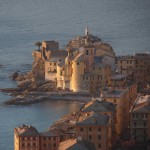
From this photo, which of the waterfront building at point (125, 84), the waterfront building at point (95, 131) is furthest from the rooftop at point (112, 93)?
the waterfront building at point (95, 131)

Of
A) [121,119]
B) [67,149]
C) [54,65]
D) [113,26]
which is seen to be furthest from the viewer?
[113,26]

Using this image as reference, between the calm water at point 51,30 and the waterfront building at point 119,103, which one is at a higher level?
the calm water at point 51,30

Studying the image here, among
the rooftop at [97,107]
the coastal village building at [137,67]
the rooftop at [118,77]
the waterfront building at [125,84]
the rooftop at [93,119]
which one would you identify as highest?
the coastal village building at [137,67]

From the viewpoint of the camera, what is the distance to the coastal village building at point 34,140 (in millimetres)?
49469

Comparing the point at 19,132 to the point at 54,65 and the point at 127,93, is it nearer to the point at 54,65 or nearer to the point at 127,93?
the point at 127,93

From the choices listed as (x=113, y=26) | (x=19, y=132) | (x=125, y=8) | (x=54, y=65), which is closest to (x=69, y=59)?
(x=54, y=65)

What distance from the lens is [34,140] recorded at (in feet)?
163

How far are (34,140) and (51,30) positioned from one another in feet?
154

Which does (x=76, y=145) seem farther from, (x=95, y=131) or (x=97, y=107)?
(x=97, y=107)

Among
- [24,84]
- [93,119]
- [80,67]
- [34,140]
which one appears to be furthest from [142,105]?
[24,84]

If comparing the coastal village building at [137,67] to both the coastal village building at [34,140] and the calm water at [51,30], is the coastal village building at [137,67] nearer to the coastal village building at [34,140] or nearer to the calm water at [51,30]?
the calm water at [51,30]

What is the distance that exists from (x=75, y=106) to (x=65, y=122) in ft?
30.2

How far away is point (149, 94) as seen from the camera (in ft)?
188

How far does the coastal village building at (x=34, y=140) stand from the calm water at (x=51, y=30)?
10.5 feet
